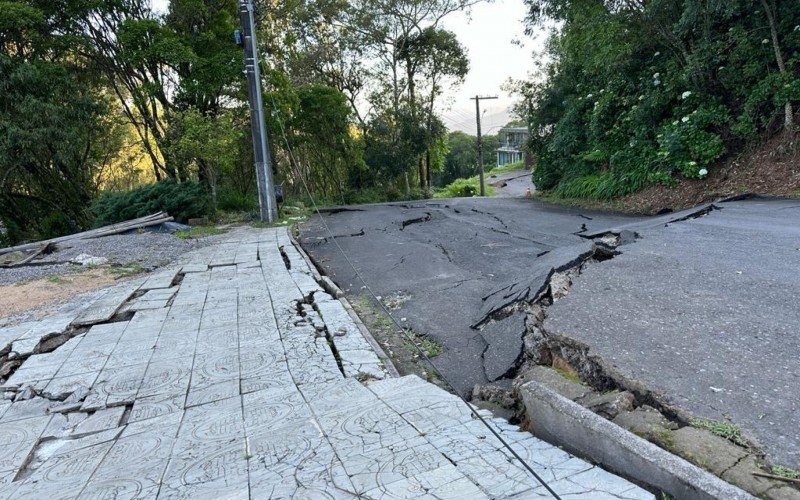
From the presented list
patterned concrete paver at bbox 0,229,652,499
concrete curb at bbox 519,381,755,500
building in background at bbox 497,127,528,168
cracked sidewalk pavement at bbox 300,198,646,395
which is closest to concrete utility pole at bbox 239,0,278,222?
cracked sidewalk pavement at bbox 300,198,646,395

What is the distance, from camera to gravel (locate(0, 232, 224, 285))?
709 centimetres

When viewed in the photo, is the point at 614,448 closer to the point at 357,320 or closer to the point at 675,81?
the point at 357,320

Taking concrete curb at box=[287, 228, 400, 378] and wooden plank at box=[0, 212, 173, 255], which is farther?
wooden plank at box=[0, 212, 173, 255]

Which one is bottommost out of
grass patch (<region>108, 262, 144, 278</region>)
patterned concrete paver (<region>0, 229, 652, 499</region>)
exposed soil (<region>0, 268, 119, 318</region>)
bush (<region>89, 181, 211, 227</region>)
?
patterned concrete paver (<region>0, 229, 652, 499</region>)

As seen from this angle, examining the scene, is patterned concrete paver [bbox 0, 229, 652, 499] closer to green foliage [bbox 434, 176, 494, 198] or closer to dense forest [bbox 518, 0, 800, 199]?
dense forest [bbox 518, 0, 800, 199]

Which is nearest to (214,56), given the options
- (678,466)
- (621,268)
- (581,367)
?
(621,268)

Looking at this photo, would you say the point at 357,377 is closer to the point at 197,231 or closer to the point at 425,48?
the point at 197,231

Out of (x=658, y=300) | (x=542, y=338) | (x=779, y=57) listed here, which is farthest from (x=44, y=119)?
(x=779, y=57)

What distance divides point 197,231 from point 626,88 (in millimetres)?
12600

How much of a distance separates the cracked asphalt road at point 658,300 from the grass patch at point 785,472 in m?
0.08

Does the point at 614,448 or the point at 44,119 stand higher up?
the point at 44,119

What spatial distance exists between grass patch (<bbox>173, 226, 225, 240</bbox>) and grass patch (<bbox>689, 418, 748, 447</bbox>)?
1001 centimetres

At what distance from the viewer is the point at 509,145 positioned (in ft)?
160

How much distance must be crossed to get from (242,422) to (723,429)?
99.0 inches
